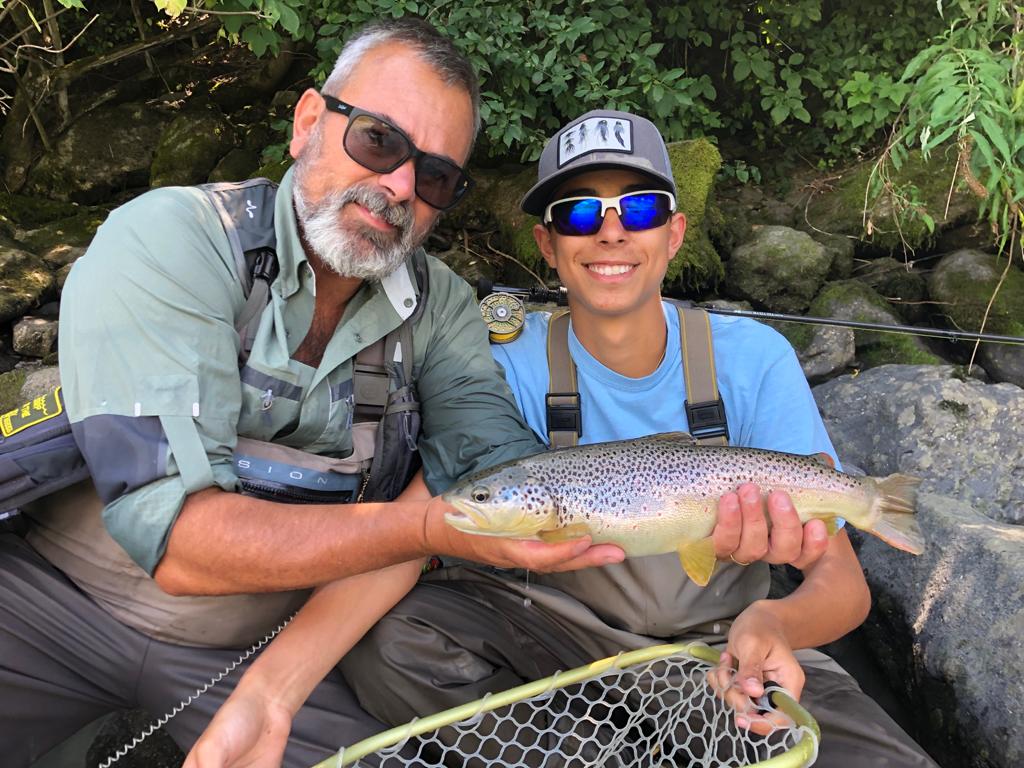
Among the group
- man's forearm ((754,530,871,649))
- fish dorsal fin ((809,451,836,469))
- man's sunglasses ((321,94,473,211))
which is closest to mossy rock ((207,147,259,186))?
man's sunglasses ((321,94,473,211))

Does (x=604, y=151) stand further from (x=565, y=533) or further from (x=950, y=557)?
(x=950, y=557)

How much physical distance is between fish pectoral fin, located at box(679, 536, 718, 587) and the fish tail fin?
54 centimetres

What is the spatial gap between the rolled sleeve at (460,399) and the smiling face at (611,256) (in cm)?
45

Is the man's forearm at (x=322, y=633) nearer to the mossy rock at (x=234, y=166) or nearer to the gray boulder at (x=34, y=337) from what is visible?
the gray boulder at (x=34, y=337)

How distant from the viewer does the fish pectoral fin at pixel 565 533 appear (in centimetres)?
236

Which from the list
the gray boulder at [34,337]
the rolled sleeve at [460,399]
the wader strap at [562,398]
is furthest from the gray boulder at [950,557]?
the gray boulder at [34,337]

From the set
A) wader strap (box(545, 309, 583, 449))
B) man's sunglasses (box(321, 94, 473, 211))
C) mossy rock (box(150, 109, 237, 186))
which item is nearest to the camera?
man's sunglasses (box(321, 94, 473, 211))

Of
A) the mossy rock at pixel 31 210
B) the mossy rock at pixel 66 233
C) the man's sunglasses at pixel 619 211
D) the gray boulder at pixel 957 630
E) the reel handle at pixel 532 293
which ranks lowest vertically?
the gray boulder at pixel 957 630

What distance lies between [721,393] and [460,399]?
3.41 feet

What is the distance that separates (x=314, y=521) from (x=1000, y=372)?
5.60m

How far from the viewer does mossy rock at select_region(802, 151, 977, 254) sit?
22.8 ft

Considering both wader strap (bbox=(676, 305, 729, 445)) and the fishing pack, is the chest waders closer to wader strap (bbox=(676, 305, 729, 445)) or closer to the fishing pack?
wader strap (bbox=(676, 305, 729, 445))

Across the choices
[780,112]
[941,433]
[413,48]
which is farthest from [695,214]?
[413,48]

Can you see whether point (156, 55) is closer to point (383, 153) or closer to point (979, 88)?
point (383, 153)
